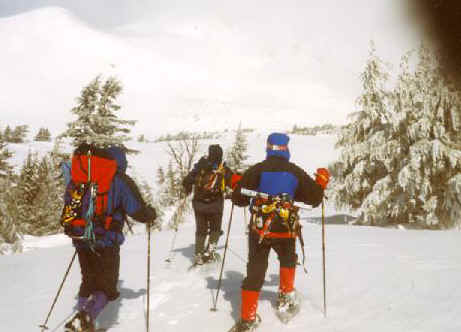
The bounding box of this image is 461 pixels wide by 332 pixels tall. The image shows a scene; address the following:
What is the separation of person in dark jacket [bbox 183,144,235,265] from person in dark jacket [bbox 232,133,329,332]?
7.83ft

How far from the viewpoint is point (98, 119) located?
24.9m

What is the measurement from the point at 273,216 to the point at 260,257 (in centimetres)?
50

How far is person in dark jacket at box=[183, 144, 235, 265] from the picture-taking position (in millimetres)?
7195

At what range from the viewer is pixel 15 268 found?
900cm

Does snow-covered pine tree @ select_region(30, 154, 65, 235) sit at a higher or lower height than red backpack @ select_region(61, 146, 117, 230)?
lower

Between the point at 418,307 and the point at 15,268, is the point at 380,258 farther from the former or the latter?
the point at 15,268

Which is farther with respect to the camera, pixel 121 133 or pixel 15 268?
pixel 121 133

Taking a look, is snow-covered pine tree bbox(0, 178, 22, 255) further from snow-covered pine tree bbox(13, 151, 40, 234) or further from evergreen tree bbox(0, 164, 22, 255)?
snow-covered pine tree bbox(13, 151, 40, 234)

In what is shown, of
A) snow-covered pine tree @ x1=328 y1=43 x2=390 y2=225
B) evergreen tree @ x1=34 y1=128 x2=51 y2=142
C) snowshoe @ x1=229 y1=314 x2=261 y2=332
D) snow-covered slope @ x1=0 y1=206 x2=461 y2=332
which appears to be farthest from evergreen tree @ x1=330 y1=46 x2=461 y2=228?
evergreen tree @ x1=34 y1=128 x2=51 y2=142

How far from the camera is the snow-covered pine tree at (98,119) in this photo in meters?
24.7

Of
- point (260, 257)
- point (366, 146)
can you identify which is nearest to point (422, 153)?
point (366, 146)

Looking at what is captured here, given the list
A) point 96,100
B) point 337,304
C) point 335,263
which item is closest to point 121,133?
point 96,100

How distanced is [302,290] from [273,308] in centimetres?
86

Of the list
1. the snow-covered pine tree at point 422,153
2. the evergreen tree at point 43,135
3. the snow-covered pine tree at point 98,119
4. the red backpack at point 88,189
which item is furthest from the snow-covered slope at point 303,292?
the evergreen tree at point 43,135
